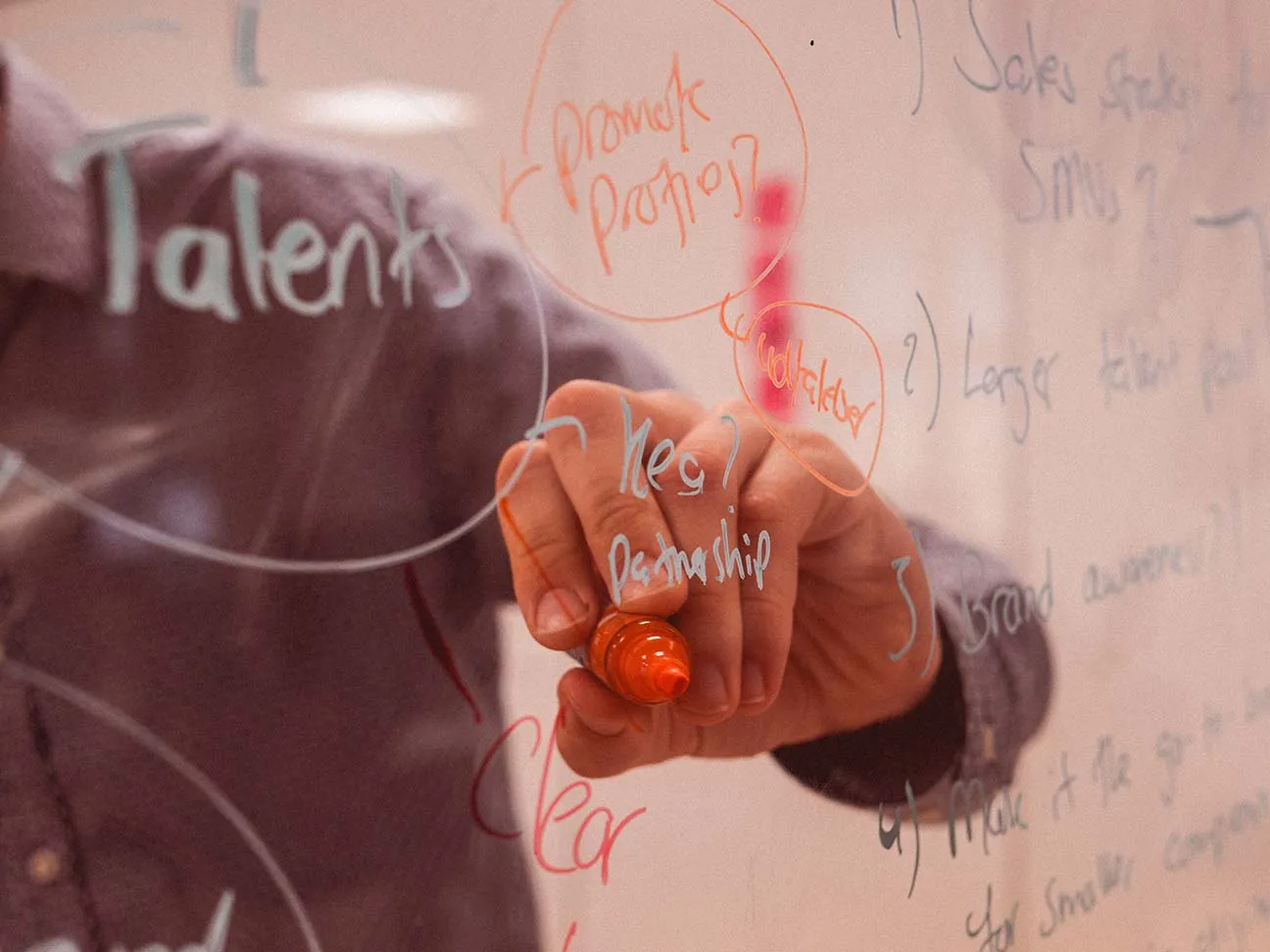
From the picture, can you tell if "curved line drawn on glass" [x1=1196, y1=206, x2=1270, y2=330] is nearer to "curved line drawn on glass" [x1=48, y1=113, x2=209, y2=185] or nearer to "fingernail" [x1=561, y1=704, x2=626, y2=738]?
"fingernail" [x1=561, y1=704, x2=626, y2=738]

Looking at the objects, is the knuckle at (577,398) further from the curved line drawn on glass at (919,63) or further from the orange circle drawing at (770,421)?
the curved line drawn on glass at (919,63)

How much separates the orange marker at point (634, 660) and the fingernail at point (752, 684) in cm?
8

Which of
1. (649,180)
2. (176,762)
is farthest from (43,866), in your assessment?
(649,180)

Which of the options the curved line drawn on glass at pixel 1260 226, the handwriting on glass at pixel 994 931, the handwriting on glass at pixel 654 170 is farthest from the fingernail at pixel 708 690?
the curved line drawn on glass at pixel 1260 226

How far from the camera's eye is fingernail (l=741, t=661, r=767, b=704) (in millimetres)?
643

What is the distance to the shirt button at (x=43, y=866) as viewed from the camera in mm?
438

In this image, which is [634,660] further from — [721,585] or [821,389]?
[821,389]

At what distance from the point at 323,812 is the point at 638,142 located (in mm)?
368

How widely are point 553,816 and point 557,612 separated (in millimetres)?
106

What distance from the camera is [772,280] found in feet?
2.18

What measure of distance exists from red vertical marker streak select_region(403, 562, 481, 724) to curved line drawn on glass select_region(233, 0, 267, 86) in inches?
8.6

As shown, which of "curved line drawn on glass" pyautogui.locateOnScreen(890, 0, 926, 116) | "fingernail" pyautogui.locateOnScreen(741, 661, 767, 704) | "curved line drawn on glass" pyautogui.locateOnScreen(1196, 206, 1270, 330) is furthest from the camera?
"curved line drawn on glass" pyautogui.locateOnScreen(1196, 206, 1270, 330)

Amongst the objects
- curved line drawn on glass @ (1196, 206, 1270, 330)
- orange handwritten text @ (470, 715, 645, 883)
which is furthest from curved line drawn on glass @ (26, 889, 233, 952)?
curved line drawn on glass @ (1196, 206, 1270, 330)

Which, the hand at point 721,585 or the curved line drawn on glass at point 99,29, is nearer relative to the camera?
the curved line drawn on glass at point 99,29
